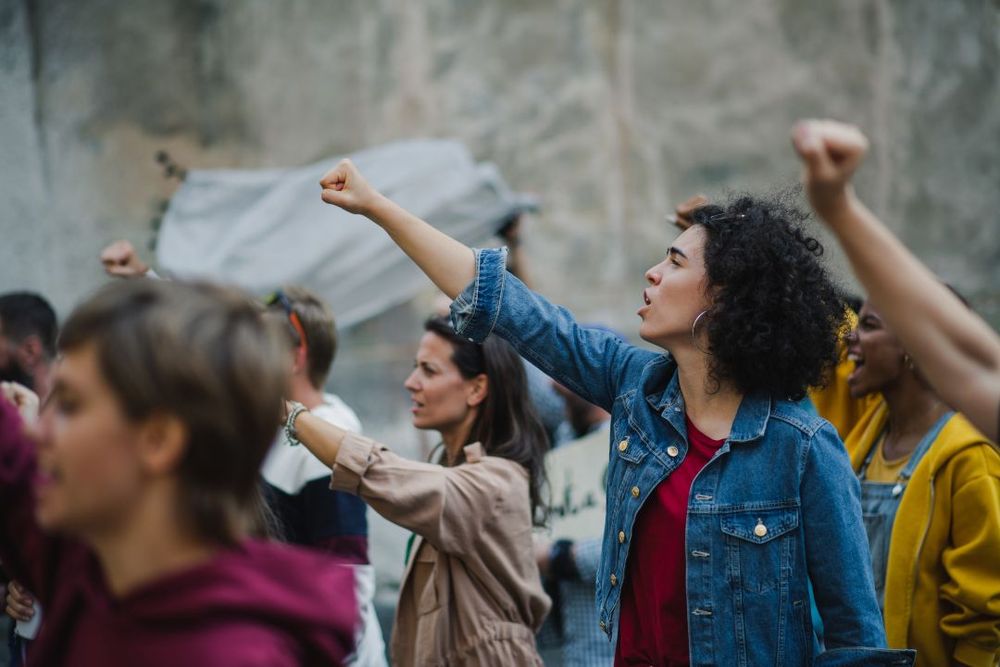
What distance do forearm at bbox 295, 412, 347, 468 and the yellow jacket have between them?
1.75 meters

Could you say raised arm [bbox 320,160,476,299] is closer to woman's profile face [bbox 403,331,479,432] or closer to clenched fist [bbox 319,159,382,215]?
clenched fist [bbox 319,159,382,215]

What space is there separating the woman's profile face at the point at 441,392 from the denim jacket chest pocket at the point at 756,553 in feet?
4.31

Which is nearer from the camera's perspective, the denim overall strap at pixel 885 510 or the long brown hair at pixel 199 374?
the long brown hair at pixel 199 374

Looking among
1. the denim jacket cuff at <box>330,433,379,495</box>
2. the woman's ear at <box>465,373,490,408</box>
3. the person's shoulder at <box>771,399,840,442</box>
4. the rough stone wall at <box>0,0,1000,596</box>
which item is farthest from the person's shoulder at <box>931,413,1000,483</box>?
the rough stone wall at <box>0,0,1000,596</box>

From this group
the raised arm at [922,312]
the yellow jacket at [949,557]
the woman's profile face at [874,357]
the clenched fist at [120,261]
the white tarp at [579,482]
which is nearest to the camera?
the raised arm at [922,312]

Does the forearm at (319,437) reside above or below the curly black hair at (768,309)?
below

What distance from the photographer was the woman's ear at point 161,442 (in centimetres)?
150

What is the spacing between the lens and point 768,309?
2.60m

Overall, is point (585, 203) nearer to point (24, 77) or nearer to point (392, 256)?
point (392, 256)

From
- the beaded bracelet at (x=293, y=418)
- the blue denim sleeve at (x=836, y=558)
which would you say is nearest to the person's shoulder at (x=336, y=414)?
the beaded bracelet at (x=293, y=418)

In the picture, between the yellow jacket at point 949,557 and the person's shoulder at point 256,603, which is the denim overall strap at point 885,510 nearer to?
the yellow jacket at point 949,557

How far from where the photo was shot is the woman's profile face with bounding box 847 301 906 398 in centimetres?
365

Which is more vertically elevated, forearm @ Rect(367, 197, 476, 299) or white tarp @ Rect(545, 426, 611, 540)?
forearm @ Rect(367, 197, 476, 299)

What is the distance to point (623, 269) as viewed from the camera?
24.9ft
